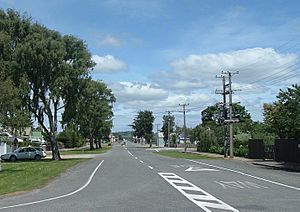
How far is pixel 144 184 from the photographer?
2061 centimetres

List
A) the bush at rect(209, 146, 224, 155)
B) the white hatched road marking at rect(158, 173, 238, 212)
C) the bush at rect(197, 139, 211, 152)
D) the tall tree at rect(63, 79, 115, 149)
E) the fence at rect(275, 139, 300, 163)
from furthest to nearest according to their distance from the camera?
the bush at rect(197, 139, 211, 152) → the bush at rect(209, 146, 224, 155) → the tall tree at rect(63, 79, 115, 149) → the fence at rect(275, 139, 300, 163) → the white hatched road marking at rect(158, 173, 238, 212)

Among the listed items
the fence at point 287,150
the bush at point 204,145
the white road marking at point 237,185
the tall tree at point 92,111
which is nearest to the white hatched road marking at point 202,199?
the white road marking at point 237,185

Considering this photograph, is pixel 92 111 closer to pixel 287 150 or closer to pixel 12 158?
pixel 12 158

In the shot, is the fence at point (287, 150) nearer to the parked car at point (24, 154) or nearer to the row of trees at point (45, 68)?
the row of trees at point (45, 68)

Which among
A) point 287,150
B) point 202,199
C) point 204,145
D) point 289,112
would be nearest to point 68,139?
point 204,145

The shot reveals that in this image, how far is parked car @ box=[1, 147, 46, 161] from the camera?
54.6 m

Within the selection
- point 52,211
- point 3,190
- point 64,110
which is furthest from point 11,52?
point 52,211

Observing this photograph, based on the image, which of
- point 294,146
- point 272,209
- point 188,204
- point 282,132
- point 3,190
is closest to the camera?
point 272,209

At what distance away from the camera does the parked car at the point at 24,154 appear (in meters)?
54.6

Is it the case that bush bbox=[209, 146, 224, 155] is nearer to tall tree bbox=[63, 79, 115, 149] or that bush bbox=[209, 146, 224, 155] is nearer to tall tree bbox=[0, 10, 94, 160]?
tall tree bbox=[63, 79, 115, 149]

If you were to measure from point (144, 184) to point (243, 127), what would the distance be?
7087cm

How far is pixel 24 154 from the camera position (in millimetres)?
56312

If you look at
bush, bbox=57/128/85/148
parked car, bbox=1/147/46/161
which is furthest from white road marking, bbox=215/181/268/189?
bush, bbox=57/128/85/148

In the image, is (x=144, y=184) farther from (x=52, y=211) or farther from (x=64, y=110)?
(x=64, y=110)
